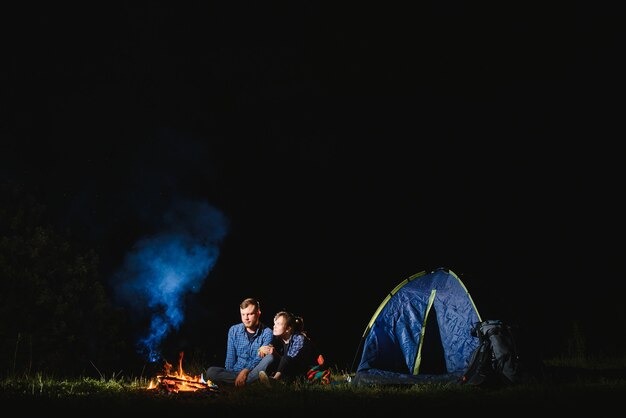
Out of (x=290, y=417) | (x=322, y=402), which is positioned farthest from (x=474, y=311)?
(x=290, y=417)

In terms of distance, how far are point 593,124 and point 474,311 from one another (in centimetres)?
2356

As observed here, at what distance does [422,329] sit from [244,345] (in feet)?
9.70

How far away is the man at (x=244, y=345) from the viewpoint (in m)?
9.41

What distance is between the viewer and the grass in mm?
6918

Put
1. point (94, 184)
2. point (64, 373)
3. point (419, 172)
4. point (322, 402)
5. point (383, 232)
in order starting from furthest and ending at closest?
point (419, 172), point (383, 232), point (94, 184), point (64, 373), point (322, 402)

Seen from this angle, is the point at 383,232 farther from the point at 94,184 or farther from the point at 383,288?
the point at 94,184

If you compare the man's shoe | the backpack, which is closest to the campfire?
the man's shoe

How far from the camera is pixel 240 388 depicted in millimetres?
8531

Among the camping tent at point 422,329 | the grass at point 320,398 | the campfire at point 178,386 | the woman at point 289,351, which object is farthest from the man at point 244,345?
the camping tent at point 422,329

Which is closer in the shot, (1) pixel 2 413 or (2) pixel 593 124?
(1) pixel 2 413

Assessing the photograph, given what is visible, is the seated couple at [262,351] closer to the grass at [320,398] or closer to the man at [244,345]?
the man at [244,345]

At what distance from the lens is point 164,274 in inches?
621

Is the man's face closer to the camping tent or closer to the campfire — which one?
the campfire

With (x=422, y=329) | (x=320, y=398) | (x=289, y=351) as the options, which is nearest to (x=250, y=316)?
(x=289, y=351)
